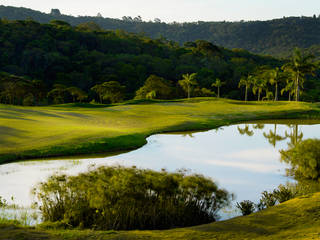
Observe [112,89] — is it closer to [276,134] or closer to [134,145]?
[276,134]

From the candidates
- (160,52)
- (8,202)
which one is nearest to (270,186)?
(8,202)

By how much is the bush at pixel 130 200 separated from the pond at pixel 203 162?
1.56 m

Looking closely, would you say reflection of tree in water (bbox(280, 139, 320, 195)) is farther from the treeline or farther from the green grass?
the treeline

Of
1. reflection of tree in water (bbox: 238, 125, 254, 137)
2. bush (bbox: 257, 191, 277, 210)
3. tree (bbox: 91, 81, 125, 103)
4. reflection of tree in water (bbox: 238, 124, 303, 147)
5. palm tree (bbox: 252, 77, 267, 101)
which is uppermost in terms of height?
palm tree (bbox: 252, 77, 267, 101)

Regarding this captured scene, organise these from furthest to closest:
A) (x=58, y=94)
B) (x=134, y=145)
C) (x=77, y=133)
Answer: (x=58, y=94) → (x=77, y=133) → (x=134, y=145)

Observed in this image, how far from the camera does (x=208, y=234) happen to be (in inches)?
379

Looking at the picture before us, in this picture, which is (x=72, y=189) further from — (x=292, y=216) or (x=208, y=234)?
(x=292, y=216)

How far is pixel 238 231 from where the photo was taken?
32.7 ft

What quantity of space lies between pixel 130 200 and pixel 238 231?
11.4ft

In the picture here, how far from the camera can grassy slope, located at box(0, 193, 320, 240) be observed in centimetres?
922

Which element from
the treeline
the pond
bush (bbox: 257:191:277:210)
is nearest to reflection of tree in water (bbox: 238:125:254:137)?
the pond

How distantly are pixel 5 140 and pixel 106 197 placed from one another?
16.4 metres

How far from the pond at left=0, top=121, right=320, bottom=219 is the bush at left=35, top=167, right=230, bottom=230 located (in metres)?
1.56

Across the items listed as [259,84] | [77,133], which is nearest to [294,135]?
[77,133]
